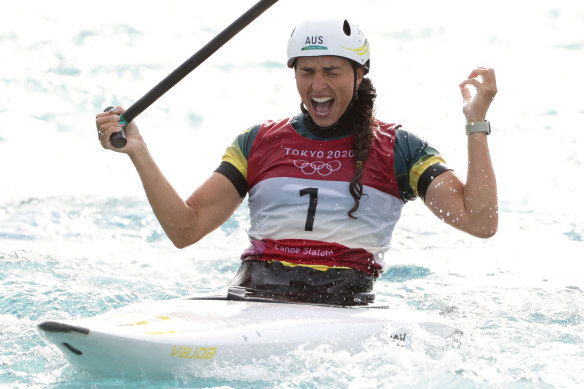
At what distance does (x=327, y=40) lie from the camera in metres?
4.10

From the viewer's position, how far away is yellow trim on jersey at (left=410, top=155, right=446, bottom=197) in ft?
13.6

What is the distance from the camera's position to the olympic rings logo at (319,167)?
4.19m

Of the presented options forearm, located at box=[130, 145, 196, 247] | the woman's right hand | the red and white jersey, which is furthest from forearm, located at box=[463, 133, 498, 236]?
the woman's right hand

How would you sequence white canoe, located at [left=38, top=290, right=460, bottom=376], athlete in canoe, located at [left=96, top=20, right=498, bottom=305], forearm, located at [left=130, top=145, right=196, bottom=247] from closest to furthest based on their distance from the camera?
white canoe, located at [left=38, top=290, right=460, bottom=376]
forearm, located at [left=130, top=145, right=196, bottom=247]
athlete in canoe, located at [left=96, top=20, right=498, bottom=305]

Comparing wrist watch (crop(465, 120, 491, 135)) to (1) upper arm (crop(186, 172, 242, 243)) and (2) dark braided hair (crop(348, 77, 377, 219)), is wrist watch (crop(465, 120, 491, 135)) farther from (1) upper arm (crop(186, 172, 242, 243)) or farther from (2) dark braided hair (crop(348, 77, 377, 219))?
(1) upper arm (crop(186, 172, 242, 243))

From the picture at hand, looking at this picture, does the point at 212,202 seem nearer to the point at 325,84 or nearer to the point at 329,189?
the point at 329,189

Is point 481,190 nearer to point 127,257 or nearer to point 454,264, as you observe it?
point 454,264

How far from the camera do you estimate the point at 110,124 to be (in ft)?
12.3

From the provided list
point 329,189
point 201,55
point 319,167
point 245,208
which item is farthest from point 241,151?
point 245,208

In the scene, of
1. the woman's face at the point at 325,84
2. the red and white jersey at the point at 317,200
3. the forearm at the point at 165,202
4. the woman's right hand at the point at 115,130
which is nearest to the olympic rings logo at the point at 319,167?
the red and white jersey at the point at 317,200

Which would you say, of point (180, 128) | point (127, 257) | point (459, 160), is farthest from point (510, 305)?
point (180, 128)

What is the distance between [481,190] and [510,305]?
179 cm

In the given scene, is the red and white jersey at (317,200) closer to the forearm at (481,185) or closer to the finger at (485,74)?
the forearm at (481,185)

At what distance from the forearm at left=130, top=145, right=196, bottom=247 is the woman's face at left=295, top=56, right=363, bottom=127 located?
0.81m
